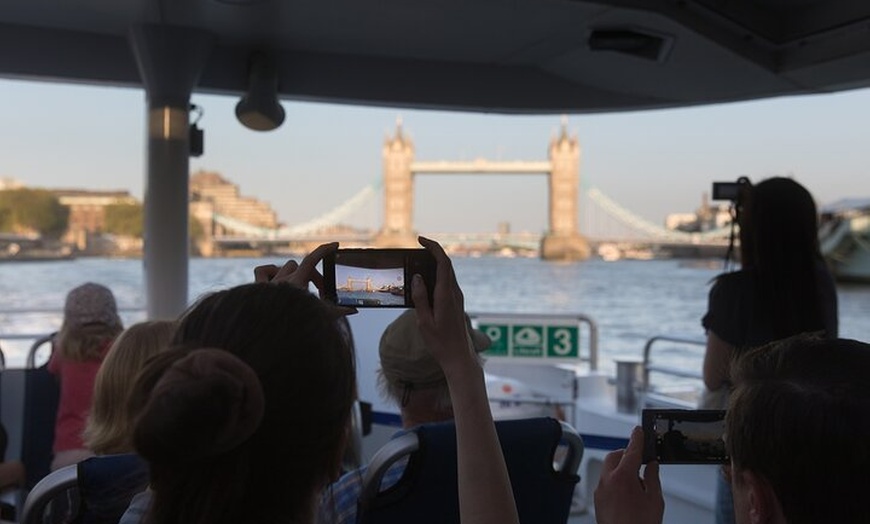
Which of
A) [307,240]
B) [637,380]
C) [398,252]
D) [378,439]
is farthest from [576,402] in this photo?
[307,240]

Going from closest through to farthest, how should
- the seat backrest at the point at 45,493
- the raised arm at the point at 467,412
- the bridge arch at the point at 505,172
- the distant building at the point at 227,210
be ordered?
the raised arm at the point at 467,412
the seat backrest at the point at 45,493
the distant building at the point at 227,210
the bridge arch at the point at 505,172

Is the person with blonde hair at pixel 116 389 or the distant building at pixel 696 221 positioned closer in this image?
the person with blonde hair at pixel 116 389

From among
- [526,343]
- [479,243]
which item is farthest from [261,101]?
[479,243]

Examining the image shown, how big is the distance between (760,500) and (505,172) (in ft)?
67.1

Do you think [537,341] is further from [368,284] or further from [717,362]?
[368,284]

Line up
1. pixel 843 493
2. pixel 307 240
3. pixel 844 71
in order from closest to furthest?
pixel 843 493 < pixel 844 71 < pixel 307 240

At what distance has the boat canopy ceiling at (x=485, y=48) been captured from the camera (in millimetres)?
3531

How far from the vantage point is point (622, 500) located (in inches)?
33.9

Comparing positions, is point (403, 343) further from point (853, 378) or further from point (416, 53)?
point (416, 53)

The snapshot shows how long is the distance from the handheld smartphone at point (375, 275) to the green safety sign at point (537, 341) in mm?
3508

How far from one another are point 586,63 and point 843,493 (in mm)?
3854

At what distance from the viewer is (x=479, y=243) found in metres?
18.2

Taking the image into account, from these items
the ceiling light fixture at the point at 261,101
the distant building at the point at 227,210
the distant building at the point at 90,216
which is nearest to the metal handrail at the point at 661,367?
the ceiling light fixture at the point at 261,101

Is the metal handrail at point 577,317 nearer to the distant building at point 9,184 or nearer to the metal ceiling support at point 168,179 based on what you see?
the metal ceiling support at point 168,179
